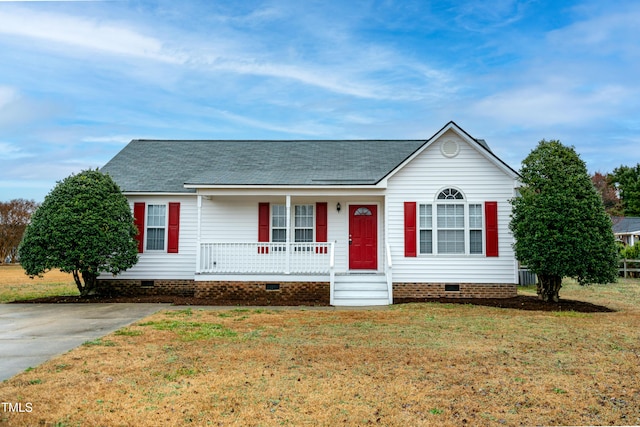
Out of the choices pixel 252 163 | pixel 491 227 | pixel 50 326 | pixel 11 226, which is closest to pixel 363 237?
pixel 491 227

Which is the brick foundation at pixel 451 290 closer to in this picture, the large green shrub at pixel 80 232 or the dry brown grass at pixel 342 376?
the dry brown grass at pixel 342 376

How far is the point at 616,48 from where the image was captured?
14102 millimetres

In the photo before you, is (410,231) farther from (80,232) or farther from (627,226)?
(627,226)

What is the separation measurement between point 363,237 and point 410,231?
174cm

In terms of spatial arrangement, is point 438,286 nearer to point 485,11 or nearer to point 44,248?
point 485,11

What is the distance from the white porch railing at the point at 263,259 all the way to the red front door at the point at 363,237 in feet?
3.63

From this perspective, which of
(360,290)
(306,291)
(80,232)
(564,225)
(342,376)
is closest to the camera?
(342,376)

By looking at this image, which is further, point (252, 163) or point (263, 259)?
point (252, 163)

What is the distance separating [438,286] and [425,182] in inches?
129

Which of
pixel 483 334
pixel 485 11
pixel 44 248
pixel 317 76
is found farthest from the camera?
pixel 317 76

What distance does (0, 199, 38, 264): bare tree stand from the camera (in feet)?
113

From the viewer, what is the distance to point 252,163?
16953 mm

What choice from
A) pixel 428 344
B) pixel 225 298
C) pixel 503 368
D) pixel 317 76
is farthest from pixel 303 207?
pixel 503 368

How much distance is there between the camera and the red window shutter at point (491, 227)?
13.9 m
